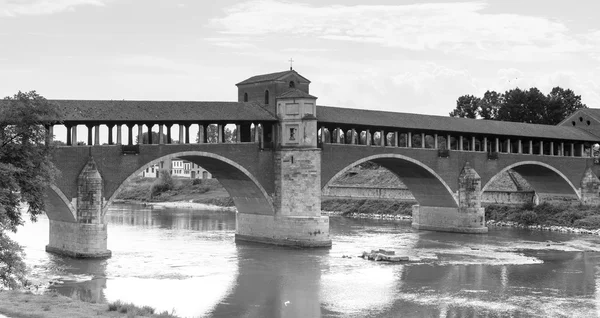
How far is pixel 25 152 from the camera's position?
3253cm

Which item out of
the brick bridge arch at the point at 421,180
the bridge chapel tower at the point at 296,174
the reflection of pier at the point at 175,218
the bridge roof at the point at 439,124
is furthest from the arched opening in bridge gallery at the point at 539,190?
the bridge chapel tower at the point at 296,174

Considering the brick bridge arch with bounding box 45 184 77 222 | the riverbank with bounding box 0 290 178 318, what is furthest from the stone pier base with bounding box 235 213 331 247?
the riverbank with bounding box 0 290 178 318

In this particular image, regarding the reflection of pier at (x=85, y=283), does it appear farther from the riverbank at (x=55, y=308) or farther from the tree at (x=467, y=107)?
the tree at (x=467, y=107)

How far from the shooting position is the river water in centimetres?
3219

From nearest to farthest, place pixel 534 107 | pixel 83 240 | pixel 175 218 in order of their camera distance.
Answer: pixel 83 240, pixel 175 218, pixel 534 107

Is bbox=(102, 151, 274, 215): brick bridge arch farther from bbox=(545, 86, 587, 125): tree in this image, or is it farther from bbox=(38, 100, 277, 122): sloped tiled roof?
bbox=(545, 86, 587, 125): tree

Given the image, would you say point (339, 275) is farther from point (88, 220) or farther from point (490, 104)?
point (490, 104)

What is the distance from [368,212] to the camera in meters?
81.7

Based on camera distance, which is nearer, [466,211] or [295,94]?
[295,94]

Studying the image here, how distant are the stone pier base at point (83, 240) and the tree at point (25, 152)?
29.4 ft

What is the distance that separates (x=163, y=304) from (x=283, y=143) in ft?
71.2

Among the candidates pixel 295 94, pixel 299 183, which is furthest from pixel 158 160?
pixel 295 94

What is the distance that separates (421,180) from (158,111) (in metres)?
23.7

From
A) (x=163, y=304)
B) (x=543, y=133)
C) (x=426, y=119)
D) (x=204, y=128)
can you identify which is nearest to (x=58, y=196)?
(x=204, y=128)
